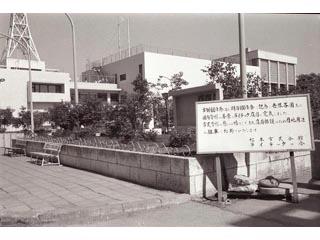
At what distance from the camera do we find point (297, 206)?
19.6 ft

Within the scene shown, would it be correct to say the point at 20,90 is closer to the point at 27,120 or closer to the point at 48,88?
the point at 48,88

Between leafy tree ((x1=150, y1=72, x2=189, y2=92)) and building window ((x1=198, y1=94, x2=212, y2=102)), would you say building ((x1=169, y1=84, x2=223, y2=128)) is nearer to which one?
building window ((x1=198, y1=94, x2=212, y2=102))

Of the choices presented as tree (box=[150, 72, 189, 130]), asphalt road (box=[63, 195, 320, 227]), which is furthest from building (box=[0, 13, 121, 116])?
asphalt road (box=[63, 195, 320, 227])

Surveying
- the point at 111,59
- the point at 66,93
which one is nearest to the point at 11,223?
the point at 66,93

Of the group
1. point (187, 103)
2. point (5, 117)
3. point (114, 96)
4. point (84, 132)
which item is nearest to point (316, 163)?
point (84, 132)

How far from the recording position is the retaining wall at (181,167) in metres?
6.78

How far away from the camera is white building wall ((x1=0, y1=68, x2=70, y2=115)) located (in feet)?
121

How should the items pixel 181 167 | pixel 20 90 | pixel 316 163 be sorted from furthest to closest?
pixel 20 90
pixel 316 163
pixel 181 167

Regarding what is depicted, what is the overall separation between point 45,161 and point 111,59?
1437 inches

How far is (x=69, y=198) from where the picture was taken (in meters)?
6.85

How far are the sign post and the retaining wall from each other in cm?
68

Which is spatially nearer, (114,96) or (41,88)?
(41,88)

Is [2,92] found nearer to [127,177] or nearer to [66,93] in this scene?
[66,93]

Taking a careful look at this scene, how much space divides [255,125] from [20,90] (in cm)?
3582
